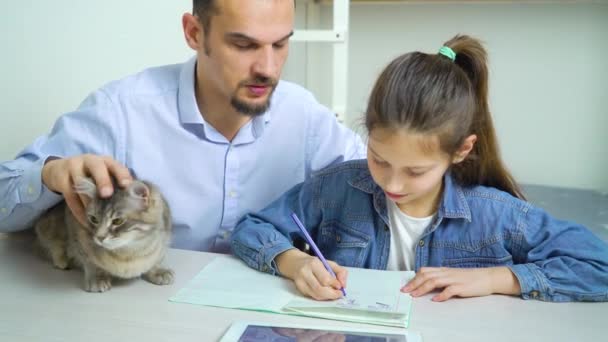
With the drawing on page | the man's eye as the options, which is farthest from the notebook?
the man's eye

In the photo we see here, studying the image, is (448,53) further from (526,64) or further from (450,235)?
(526,64)

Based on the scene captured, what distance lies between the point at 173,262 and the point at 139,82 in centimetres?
49

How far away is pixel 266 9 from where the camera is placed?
1.18m

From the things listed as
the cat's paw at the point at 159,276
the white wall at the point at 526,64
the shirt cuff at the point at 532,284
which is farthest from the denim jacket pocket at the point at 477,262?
the white wall at the point at 526,64

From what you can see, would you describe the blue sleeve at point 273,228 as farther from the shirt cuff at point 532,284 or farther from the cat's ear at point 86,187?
the shirt cuff at point 532,284

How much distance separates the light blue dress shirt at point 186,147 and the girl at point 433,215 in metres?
0.17

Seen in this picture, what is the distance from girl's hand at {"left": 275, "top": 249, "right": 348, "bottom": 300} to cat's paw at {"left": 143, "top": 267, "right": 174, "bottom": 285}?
8.0 inches

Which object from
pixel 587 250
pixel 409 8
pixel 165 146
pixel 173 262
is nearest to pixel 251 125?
pixel 165 146

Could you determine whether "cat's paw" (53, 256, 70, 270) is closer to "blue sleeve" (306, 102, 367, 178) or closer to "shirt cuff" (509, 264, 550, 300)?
"blue sleeve" (306, 102, 367, 178)

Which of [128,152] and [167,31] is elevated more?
[167,31]

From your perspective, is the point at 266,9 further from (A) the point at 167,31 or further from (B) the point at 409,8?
(B) the point at 409,8

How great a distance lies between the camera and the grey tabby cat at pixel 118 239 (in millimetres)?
955

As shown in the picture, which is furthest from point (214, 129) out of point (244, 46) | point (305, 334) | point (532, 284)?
point (532, 284)

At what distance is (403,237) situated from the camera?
113cm
